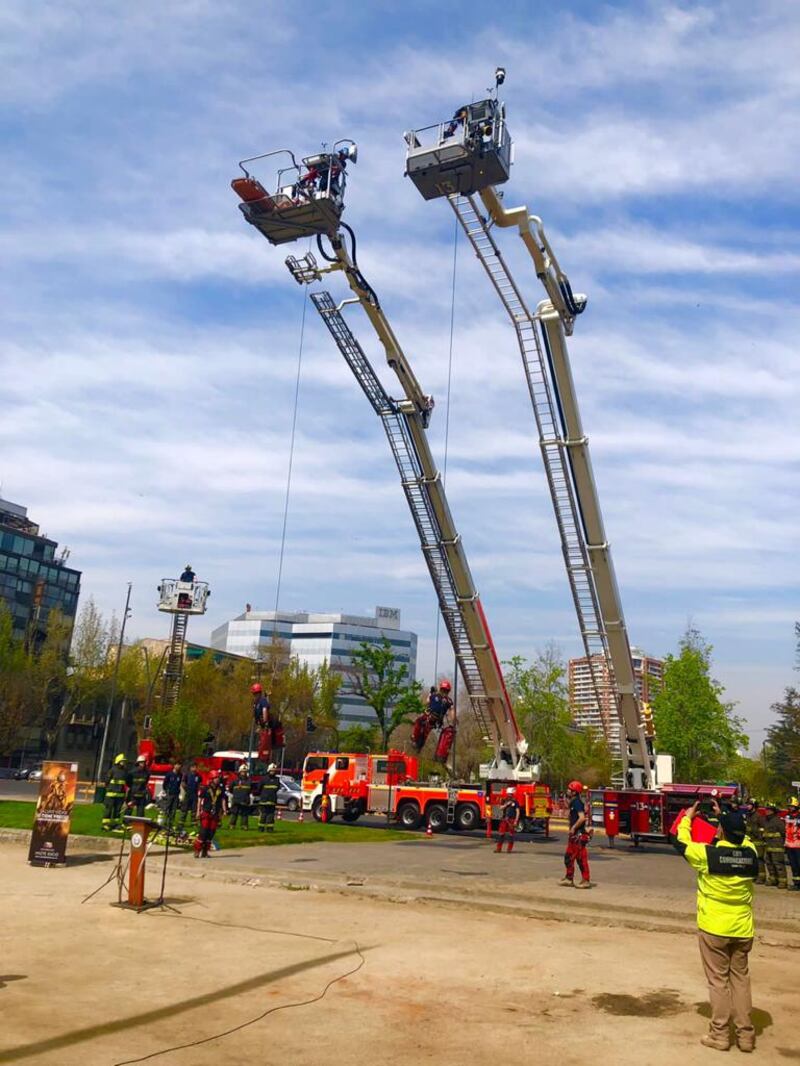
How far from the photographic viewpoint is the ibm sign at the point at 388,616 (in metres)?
160

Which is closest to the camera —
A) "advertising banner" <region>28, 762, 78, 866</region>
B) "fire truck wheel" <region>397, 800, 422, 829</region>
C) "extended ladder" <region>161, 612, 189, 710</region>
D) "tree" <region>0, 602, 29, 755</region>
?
"advertising banner" <region>28, 762, 78, 866</region>

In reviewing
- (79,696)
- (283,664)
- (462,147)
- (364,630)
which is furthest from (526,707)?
(364,630)

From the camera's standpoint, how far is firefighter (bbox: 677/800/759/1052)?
6.81 m

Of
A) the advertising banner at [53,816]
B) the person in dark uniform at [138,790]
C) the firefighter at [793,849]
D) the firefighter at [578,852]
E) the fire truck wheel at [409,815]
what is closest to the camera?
the advertising banner at [53,816]

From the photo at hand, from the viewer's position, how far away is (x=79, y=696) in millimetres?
62469

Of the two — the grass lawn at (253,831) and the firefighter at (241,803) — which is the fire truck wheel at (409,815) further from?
the firefighter at (241,803)

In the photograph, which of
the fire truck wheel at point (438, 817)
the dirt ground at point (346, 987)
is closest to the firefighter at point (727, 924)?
the dirt ground at point (346, 987)

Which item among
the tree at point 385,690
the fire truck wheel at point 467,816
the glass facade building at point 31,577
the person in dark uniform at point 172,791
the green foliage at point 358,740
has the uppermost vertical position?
the glass facade building at point 31,577

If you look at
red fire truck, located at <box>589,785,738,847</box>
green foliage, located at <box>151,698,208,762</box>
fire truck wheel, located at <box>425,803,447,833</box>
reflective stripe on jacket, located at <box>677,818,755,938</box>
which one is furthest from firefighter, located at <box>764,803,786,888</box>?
green foliage, located at <box>151,698,208,762</box>

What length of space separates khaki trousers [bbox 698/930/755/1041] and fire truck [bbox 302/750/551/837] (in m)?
21.6

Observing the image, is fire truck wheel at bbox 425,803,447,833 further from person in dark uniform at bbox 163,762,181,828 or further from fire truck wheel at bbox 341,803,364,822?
person in dark uniform at bbox 163,762,181,828

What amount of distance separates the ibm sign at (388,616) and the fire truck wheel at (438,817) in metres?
129

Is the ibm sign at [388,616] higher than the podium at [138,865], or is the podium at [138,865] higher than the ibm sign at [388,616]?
the ibm sign at [388,616]

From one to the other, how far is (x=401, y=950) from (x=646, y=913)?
5232 mm
